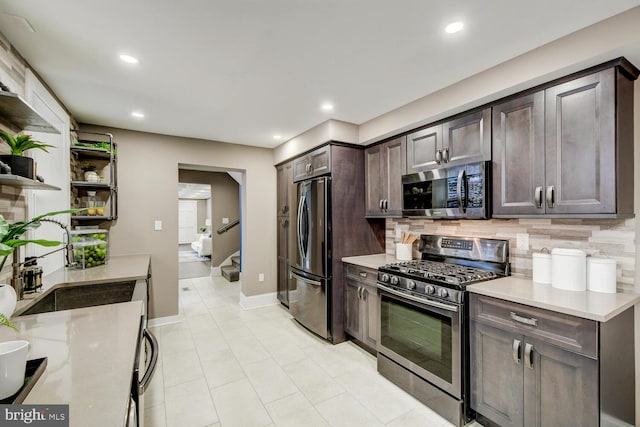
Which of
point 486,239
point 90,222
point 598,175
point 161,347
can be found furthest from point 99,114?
point 598,175

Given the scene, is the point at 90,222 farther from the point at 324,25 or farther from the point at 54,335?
the point at 324,25

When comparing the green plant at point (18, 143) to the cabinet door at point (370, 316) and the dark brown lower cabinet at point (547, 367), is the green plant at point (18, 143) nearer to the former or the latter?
the cabinet door at point (370, 316)

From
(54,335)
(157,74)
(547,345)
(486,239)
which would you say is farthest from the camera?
(486,239)

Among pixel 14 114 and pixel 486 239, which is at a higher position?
pixel 14 114

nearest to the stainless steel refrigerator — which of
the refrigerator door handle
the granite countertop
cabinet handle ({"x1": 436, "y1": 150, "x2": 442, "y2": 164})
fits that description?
the refrigerator door handle

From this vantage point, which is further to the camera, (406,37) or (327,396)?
(327,396)

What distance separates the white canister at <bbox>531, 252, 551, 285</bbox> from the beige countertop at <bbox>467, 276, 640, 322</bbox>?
60 mm

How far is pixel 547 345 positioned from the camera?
1603 millimetres

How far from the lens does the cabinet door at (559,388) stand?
1.45 m

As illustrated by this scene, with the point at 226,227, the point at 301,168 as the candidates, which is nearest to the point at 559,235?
the point at 301,168

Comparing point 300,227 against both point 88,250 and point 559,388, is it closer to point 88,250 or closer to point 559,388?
point 88,250

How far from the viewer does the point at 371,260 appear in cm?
314

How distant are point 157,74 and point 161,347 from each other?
276 cm

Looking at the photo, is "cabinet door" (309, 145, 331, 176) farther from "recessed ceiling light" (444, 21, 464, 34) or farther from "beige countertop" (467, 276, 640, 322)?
"beige countertop" (467, 276, 640, 322)
